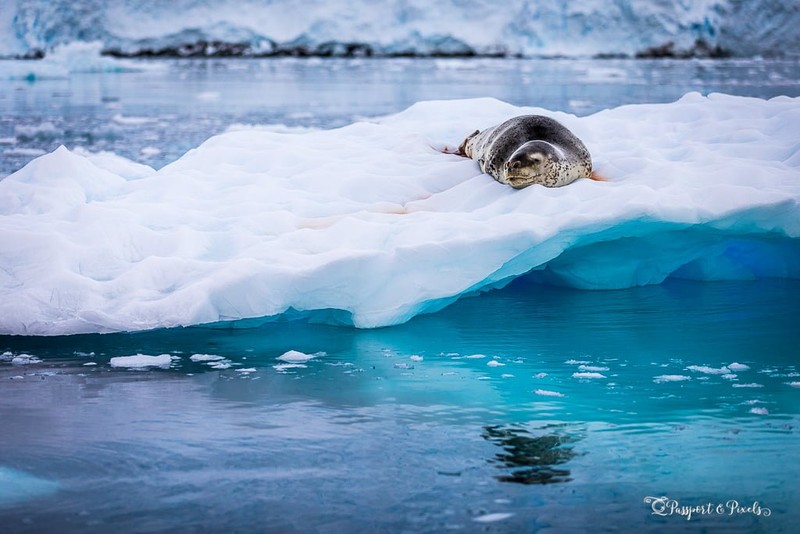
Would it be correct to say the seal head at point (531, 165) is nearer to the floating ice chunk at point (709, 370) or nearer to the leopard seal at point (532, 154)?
the leopard seal at point (532, 154)

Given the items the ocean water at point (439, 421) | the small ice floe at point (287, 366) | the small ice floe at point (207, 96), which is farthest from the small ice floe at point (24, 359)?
the small ice floe at point (207, 96)

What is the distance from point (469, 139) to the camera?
6.31 meters

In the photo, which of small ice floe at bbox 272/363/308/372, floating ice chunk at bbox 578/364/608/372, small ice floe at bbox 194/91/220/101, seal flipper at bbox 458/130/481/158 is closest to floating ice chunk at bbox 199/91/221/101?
small ice floe at bbox 194/91/220/101

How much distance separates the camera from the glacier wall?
2694 centimetres

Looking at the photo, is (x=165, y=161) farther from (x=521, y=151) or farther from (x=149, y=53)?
(x=149, y=53)

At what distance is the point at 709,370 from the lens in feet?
12.3

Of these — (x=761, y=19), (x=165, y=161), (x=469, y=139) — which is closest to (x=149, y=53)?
(x=761, y=19)

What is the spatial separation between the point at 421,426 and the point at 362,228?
1.64 meters

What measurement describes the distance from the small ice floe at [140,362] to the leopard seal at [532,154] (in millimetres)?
2112

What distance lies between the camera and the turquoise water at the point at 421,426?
8.25 feet

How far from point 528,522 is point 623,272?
9.44 ft

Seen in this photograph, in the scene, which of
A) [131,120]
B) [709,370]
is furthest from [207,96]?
[709,370]

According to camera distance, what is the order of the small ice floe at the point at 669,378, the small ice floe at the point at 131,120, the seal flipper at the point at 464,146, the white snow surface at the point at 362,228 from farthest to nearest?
the small ice floe at the point at 131,120
the seal flipper at the point at 464,146
the white snow surface at the point at 362,228
the small ice floe at the point at 669,378

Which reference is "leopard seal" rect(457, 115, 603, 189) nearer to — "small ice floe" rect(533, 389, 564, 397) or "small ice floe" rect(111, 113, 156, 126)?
"small ice floe" rect(533, 389, 564, 397)
